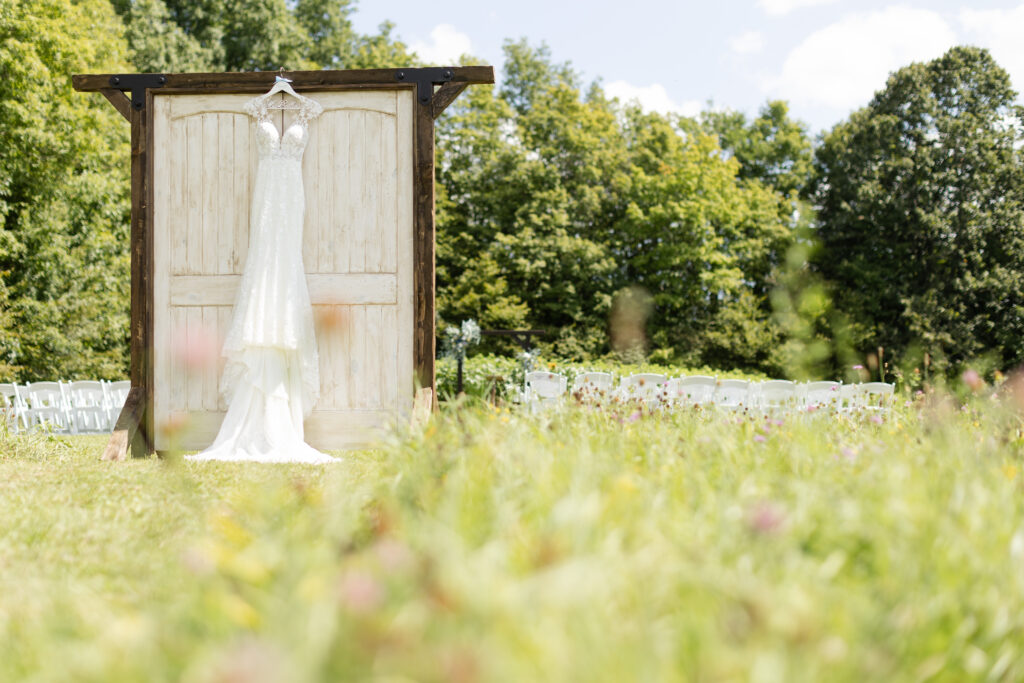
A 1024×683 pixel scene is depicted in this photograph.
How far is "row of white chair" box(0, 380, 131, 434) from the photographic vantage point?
33.6 ft

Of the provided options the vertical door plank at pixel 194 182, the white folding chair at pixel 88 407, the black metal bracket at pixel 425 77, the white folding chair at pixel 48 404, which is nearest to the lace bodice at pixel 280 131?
the vertical door plank at pixel 194 182

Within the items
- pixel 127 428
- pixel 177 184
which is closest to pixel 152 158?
pixel 177 184

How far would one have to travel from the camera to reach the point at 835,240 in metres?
24.3

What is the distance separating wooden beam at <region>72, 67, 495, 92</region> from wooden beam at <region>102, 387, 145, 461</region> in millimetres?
2478

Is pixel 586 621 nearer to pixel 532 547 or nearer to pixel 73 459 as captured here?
pixel 532 547

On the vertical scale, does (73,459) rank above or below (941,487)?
below

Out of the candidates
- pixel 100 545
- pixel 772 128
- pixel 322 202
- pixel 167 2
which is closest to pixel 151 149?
pixel 322 202

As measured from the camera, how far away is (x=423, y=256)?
623cm

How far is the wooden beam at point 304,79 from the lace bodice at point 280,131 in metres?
0.14

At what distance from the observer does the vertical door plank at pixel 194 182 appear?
6461mm

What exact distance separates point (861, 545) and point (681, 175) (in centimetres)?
2266

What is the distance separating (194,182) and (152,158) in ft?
1.23

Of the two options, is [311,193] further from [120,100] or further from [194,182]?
[120,100]

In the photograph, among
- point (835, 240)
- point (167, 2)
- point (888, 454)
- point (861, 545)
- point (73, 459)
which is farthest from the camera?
point (835, 240)
